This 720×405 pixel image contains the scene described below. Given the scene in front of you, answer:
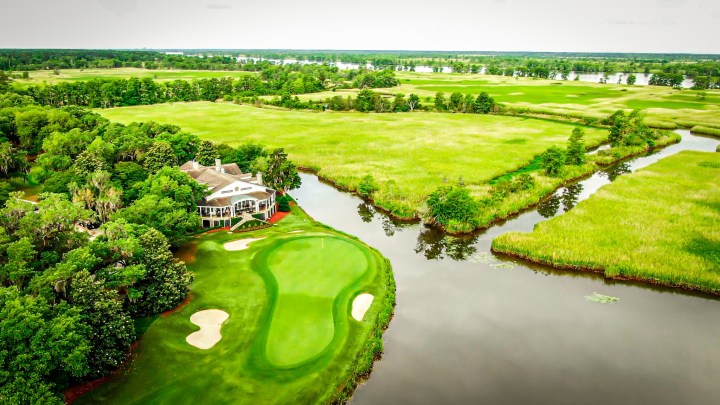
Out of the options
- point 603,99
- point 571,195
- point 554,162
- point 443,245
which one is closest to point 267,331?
point 443,245

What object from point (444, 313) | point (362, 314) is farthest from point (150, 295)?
point (444, 313)

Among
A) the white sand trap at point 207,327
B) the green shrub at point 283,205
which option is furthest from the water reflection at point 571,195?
the white sand trap at point 207,327

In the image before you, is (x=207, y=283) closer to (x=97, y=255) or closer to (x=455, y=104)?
(x=97, y=255)

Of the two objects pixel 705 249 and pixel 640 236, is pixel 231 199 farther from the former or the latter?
pixel 705 249

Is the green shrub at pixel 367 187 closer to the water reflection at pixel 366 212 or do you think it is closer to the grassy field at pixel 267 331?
the water reflection at pixel 366 212

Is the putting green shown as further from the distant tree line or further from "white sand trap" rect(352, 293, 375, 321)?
the distant tree line
